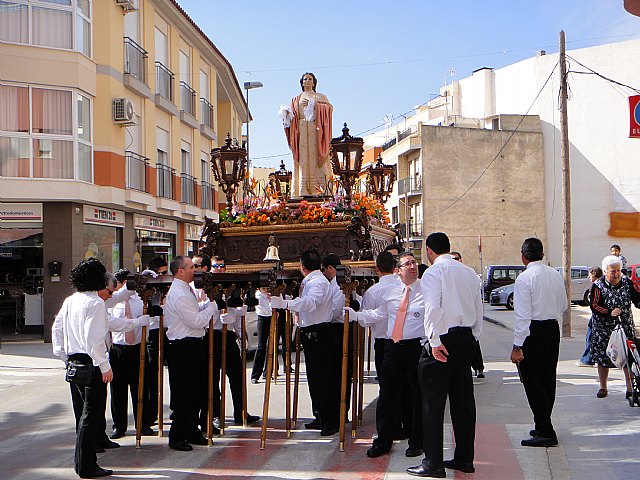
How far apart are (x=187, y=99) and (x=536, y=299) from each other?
2335cm

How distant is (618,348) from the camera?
919 cm

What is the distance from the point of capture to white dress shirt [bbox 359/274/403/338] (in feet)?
25.9

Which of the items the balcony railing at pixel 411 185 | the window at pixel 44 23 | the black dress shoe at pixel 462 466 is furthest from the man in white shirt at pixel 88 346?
the balcony railing at pixel 411 185

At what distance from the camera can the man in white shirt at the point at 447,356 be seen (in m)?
6.32

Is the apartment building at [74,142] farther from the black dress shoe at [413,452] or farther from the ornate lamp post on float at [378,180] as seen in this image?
the black dress shoe at [413,452]

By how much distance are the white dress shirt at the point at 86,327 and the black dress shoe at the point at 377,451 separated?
8.44 feet

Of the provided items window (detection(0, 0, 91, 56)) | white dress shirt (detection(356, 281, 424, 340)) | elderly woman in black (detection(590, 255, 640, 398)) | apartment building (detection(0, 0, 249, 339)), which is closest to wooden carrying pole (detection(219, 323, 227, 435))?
white dress shirt (detection(356, 281, 424, 340))

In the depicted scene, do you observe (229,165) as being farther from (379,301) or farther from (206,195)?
(206,195)

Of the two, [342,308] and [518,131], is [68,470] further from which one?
[518,131]

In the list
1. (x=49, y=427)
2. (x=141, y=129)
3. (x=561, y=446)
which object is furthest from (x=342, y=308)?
(x=141, y=129)

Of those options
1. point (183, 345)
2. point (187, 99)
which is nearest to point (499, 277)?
point (187, 99)

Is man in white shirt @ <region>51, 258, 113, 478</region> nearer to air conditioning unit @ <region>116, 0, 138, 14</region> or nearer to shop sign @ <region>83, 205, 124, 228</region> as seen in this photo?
shop sign @ <region>83, 205, 124, 228</region>

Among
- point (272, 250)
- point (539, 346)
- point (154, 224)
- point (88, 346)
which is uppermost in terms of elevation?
point (154, 224)

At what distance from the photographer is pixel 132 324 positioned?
758 centimetres
